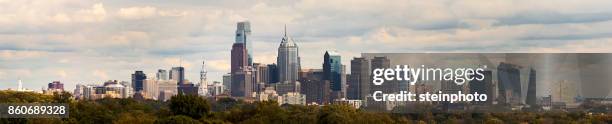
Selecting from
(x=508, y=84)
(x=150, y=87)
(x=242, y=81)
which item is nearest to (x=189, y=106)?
(x=508, y=84)

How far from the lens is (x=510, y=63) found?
3581cm

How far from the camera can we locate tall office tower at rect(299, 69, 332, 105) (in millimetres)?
87812

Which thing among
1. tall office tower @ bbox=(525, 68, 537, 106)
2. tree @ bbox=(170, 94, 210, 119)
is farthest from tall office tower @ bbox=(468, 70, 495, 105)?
tree @ bbox=(170, 94, 210, 119)

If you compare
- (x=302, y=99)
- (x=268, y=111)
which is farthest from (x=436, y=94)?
(x=302, y=99)

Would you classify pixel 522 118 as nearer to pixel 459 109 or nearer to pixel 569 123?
pixel 569 123

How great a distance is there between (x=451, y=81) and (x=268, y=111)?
25936 mm

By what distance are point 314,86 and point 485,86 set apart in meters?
69.2

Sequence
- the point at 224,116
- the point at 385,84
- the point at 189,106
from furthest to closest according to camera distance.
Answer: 1. the point at 224,116
2. the point at 189,106
3. the point at 385,84

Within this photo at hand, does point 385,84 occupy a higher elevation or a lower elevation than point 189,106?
higher

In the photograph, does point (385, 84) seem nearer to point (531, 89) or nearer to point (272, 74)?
point (531, 89)

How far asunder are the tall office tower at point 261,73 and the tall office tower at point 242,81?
2.55 ft

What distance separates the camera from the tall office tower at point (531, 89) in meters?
35.7

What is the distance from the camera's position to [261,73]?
143000 mm

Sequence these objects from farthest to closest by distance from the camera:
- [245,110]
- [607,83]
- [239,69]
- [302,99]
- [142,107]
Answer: [239,69]
[302,99]
[142,107]
[245,110]
[607,83]
